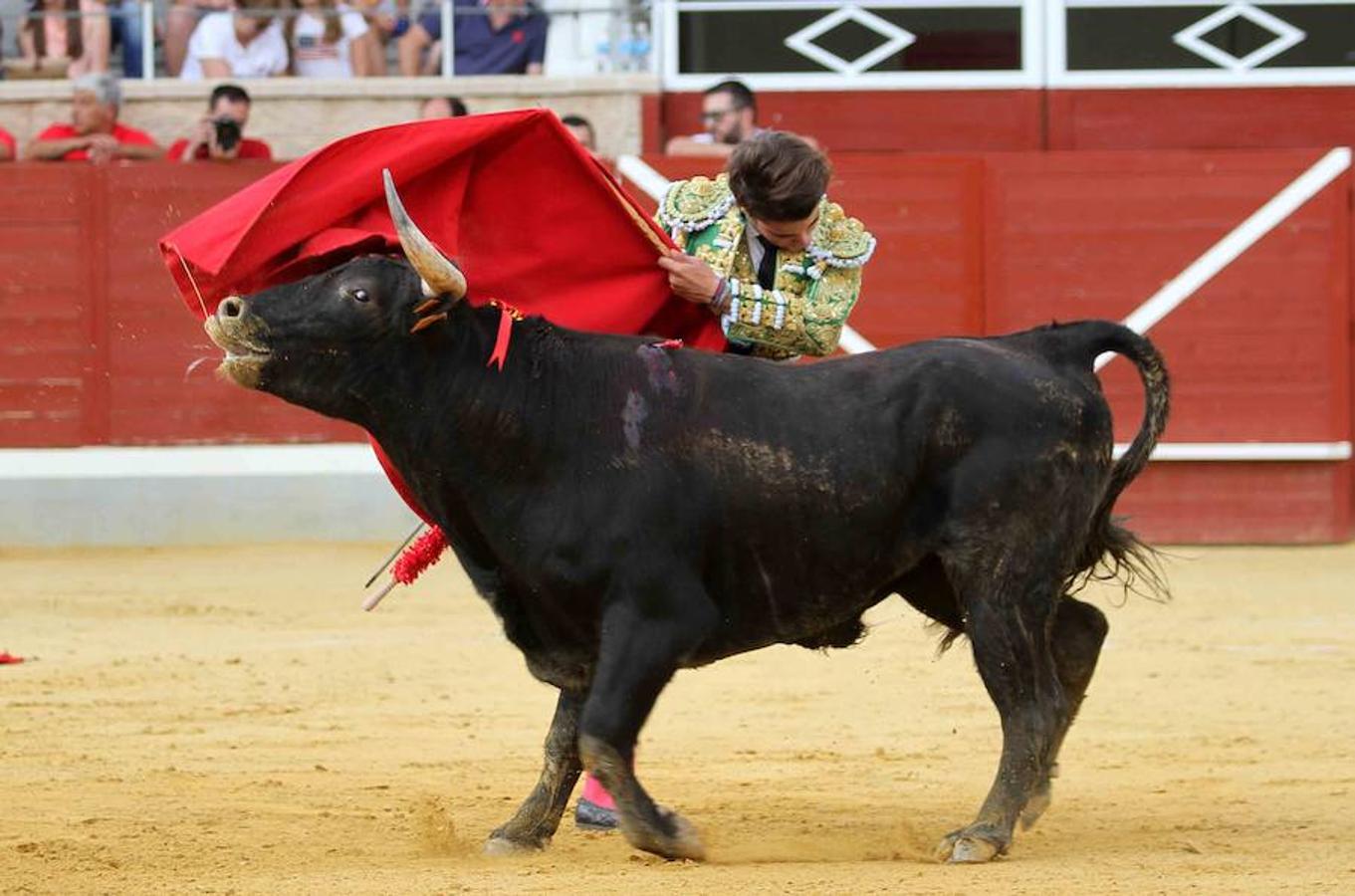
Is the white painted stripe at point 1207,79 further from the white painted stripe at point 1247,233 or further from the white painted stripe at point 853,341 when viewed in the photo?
the white painted stripe at point 853,341

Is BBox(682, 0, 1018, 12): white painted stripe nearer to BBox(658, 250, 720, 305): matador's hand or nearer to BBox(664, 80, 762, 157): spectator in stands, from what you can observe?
BBox(664, 80, 762, 157): spectator in stands

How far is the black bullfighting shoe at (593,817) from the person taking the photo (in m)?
4.74

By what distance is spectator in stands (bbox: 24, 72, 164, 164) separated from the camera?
398 inches

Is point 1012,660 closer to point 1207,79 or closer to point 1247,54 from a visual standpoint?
point 1207,79

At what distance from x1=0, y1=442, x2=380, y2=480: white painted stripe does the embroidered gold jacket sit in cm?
536

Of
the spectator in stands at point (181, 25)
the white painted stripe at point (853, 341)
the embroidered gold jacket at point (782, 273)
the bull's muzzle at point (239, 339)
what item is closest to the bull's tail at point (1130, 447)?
the embroidered gold jacket at point (782, 273)

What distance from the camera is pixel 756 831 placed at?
182 inches

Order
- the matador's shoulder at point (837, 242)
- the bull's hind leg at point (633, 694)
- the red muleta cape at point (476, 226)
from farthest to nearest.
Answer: the matador's shoulder at point (837, 242) → the red muleta cape at point (476, 226) → the bull's hind leg at point (633, 694)

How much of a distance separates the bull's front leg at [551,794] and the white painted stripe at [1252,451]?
19.7 ft

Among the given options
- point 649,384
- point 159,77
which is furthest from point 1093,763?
point 159,77

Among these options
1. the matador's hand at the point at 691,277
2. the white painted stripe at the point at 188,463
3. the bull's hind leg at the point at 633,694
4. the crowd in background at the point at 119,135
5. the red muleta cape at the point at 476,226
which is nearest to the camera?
the bull's hind leg at the point at 633,694

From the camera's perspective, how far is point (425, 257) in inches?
157

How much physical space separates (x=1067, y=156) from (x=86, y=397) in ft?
13.7

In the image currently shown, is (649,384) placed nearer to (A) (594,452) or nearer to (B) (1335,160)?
(A) (594,452)
